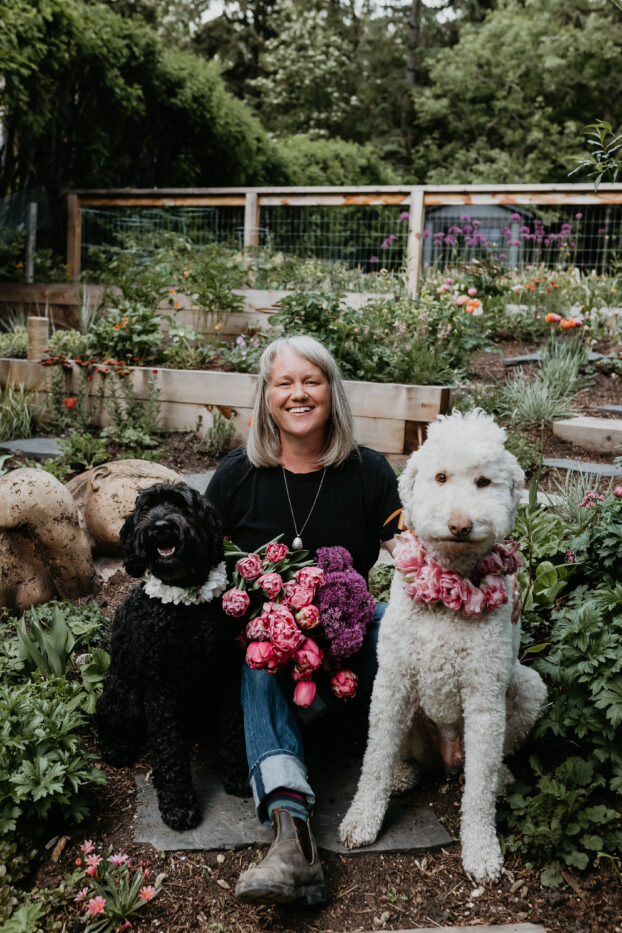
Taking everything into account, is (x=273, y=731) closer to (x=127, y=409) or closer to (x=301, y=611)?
(x=301, y=611)

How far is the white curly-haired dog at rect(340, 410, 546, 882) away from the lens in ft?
5.98

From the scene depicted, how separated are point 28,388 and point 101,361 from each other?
0.66m

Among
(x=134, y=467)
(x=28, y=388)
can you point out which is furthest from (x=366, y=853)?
(x=28, y=388)

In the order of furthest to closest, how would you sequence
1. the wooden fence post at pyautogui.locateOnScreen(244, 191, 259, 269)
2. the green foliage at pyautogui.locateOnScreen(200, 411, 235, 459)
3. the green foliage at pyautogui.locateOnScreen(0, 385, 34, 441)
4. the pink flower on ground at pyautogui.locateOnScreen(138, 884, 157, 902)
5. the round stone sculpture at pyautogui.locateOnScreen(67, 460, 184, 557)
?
the wooden fence post at pyautogui.locateOnScreen(244, 191, 259, 269) < the green foliage at pyautogui.locateOnScreen(0, 385, 34, 441) < the green foliage at pyautogui.locateOnScreen(200, 411, 235, 459) < the round stone sculpture at pyautogui.locateOnScreen(67, 460, 184, 557) < the pink flower on ground at pyautogui.locateOnScreen(138, 884, 157, 902)

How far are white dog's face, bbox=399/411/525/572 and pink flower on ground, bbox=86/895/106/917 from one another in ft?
4.04

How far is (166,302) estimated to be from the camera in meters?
7.08

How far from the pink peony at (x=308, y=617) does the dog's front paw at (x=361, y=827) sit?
563 mm

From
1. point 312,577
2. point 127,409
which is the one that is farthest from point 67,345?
point 312,577

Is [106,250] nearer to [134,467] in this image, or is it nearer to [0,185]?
[0,185]

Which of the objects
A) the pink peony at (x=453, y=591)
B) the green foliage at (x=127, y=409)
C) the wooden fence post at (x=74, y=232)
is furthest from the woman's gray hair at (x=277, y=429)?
the wooden fence post at (x=74, y=232)

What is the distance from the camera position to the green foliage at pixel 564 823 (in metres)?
2.06

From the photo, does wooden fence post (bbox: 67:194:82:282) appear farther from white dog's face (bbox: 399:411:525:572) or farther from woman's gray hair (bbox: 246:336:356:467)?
white dog's face (bbox: 399:411:525:572)

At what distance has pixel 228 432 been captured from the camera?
496 centimetres

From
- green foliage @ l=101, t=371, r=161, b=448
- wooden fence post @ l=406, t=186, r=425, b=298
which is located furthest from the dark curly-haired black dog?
wooden fence post @ l=406, t=186, r=425, b=298
